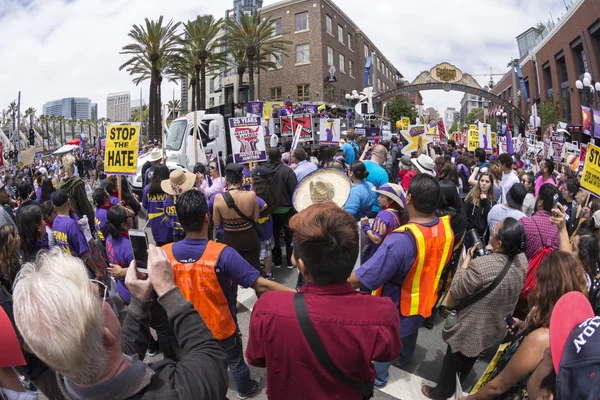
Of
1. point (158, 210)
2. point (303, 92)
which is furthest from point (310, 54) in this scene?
point (158, 210)

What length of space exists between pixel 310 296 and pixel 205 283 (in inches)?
52.1

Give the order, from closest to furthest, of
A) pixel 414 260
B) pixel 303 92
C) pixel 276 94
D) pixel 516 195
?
1. pixel 414 260
2. pixel 516 195
3. pixel 303 92
4. pixel 276 94

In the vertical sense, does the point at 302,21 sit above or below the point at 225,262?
above

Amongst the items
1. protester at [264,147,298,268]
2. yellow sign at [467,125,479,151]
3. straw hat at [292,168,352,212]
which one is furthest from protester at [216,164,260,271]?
yellow sign at [467,125,479,151]

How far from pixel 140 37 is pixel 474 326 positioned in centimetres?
3205

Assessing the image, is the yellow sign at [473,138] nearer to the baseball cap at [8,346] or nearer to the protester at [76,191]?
the protester at [76,191]

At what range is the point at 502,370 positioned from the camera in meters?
1.97

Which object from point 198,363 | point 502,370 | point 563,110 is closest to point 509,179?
point 502,370

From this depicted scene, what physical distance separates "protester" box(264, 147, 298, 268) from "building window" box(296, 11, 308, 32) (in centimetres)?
3820

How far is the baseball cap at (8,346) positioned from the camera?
1.65 meters

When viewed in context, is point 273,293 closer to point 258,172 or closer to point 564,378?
point 564,378

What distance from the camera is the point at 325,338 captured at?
1615 millimetres

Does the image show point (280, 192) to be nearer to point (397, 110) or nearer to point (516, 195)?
point (516, 195)

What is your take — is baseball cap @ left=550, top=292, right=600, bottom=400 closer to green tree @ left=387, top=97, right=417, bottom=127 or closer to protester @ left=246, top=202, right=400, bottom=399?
protester @ left=246, top=202, right=400, bottom=399
